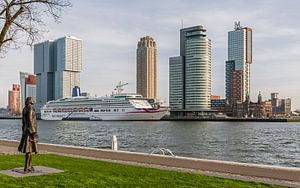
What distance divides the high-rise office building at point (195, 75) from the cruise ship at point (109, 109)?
172 feet

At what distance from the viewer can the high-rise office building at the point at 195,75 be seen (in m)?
184

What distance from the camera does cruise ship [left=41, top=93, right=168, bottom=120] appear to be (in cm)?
11969

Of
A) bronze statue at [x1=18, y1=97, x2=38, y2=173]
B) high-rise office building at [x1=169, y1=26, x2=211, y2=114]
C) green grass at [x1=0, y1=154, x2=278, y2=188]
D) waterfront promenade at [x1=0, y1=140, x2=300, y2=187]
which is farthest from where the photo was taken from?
high-rise office building at [x1=169, y1=26, x2=211, y2=114]

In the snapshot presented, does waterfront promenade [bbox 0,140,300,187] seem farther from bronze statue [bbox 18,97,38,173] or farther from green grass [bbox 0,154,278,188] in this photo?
bronze statue [bbox 18,97,38,173]

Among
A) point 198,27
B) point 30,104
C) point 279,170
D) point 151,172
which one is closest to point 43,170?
point 30,104

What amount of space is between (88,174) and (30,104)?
2.68m

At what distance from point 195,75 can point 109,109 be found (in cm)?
7308

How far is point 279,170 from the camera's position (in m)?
12.7

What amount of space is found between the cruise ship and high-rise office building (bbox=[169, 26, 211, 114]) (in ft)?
172

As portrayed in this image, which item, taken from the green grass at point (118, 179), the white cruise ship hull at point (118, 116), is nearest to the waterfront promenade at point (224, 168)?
the green grass at point (118, 179)

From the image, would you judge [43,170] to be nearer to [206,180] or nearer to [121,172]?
[121,172]

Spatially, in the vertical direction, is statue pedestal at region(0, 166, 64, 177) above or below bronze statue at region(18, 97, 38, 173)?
below

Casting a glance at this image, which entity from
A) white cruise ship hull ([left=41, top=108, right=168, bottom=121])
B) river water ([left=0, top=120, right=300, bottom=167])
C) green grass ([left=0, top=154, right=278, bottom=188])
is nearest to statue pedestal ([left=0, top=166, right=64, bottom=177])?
green grass ([left=0, top=154, right=278, bottom=188])

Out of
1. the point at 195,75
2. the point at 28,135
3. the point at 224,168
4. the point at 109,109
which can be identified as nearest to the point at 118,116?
the point at 109,109
